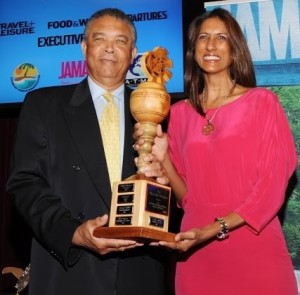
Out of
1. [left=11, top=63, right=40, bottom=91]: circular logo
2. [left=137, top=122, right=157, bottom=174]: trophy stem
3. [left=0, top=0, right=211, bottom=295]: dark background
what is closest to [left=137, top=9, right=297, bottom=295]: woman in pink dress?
[left=137, top=122, right=157, bottom=174]: trophy stem

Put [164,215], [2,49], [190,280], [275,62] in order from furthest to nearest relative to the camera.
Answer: [2,49] < [275,62] < [190,280] < [164,215]

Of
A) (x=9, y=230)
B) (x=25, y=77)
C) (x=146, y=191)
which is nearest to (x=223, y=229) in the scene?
(x=146, y=191)

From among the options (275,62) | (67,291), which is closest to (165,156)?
(67,291)

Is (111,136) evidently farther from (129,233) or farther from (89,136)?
(129,233)

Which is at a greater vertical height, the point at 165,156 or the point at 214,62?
the point at 214,62

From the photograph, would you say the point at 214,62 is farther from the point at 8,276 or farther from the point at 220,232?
the point at 8,276

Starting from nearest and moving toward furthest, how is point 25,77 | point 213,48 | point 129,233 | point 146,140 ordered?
point 129,233, point 146,140, point 213,48, point 25,77

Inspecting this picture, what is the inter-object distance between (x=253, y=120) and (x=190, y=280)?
1.87ft

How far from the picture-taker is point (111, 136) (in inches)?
73.5

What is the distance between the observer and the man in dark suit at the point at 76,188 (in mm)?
1722

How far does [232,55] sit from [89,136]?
1.90ft

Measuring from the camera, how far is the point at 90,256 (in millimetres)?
1769

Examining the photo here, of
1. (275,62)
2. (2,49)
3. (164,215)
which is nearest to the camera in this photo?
(164,215)

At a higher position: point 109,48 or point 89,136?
point 109,48
